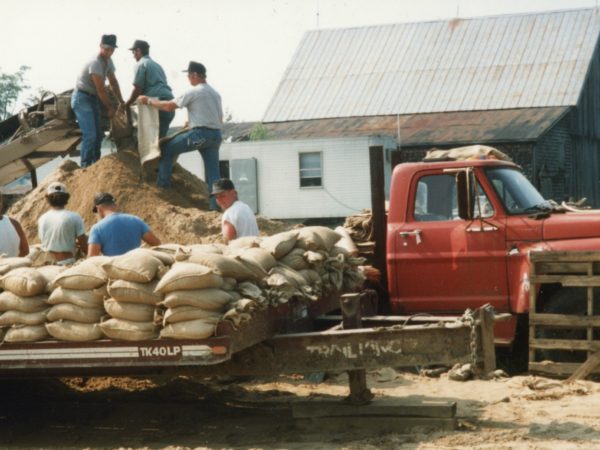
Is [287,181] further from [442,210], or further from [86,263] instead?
[86,263]

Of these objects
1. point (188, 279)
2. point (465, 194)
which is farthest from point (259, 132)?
point (188, 279)

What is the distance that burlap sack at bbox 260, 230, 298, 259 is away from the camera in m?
7.64

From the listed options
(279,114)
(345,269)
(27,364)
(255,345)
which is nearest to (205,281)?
(255,345)

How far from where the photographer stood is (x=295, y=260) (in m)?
7.81

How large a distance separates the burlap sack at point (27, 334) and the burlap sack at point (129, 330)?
55 cm

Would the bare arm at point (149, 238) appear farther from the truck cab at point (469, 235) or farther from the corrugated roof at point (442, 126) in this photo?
the corrugated roof at point (442, 126)

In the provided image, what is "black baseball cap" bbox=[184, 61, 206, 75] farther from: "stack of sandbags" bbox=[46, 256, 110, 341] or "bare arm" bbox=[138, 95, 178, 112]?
"stack of sandbags" bbox=[46, 256, 110, 341]

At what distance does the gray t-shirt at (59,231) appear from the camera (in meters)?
9.49

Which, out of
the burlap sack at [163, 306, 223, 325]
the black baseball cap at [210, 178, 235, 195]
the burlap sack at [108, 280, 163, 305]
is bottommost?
the burlap sack at [163, 306, 223, 325]

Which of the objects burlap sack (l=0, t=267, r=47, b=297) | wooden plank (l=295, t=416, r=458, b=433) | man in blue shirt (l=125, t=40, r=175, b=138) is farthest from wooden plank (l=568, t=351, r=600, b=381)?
man in blue shirt (l=125, t=40, r=175, b=138)

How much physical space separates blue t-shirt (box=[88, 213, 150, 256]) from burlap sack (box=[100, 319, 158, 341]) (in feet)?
6.00

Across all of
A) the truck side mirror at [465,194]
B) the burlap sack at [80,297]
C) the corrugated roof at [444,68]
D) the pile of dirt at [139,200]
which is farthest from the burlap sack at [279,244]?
the corrugated roof at [444,68]

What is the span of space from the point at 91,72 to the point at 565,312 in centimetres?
607

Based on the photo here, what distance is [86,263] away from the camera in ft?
23.3
